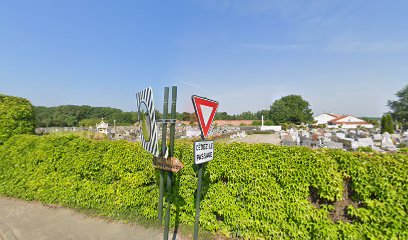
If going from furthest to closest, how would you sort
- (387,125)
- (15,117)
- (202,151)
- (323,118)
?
(323,118) < (387,125) < (15,117) < (202,151)

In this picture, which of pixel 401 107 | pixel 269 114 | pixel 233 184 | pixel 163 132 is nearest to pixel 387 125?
pixel 233 184

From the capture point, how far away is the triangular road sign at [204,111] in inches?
105

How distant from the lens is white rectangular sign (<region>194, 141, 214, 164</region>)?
260 cm

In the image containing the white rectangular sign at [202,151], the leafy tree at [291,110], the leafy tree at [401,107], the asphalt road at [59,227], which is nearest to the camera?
the white rectangular sign at [202,151]

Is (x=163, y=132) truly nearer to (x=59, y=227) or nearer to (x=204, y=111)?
(x=204, y=111)

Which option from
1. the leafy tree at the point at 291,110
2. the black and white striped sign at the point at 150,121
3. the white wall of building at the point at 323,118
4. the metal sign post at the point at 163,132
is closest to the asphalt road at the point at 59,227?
the metal sign post at the point at 163,132

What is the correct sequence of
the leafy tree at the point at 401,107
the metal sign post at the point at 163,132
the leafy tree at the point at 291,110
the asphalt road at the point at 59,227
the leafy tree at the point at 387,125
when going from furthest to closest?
the leafy tree at the point at 291,110 < the leafy tree at the point at 401,107 < the leafy tree at the point at 387,125 < the asphalt road at the point at 59,227 < the metal sign post at the point at 163,132

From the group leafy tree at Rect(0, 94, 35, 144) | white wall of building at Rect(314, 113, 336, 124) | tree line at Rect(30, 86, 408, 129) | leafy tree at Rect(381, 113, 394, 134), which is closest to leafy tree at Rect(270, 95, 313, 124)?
tree line at Rect(30, 86, 408, 129)

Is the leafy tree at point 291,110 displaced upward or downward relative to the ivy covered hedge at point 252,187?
upward

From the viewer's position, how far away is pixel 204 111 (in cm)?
280

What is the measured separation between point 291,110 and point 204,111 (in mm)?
89087

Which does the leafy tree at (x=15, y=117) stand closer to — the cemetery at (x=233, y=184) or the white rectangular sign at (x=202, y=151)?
the cemetery at (x=233, y=184)

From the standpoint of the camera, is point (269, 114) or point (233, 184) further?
point (269, 114)

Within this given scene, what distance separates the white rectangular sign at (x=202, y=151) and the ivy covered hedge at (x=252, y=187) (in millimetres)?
911
